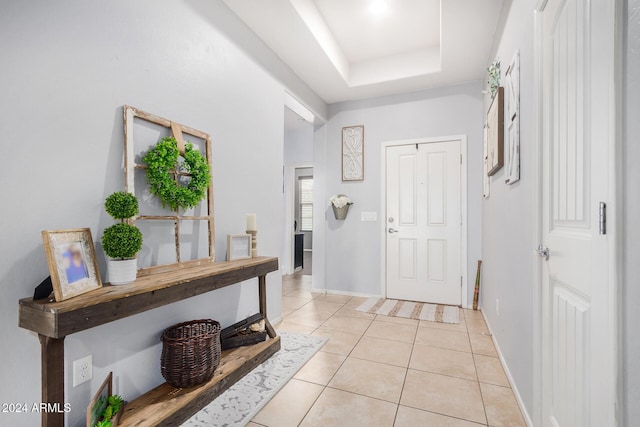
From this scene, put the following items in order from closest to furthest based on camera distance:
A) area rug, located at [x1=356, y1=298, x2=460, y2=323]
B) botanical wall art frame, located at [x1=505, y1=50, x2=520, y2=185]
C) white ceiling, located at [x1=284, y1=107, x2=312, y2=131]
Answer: botanical wall art frame, located at [x1=505, y1=50, x2=520, y2=185] < area rug, located at [x1=356, y1=298, x2=460, y2=323] < white ceiling, located at [x1=284, y1=107, x2=312, y2=131]

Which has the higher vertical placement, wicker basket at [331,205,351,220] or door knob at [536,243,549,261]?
wicker basket at [331,205,351,220]

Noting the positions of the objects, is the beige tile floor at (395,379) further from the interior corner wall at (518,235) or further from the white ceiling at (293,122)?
the white ceiling at (293,122)

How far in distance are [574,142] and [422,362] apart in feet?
5.97

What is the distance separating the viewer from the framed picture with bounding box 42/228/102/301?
3.73 feet

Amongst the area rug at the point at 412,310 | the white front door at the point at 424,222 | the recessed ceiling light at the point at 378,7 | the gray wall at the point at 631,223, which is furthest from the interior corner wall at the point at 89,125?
the white front door at the point at 424,222

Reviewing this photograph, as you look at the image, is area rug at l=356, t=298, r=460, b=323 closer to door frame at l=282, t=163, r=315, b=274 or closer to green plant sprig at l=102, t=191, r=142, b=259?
door frame at l=282, t=163, r=315, b=274

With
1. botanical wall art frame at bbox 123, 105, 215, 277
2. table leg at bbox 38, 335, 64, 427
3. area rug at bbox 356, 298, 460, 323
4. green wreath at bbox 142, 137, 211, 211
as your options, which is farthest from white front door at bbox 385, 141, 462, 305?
table leg at bbox 38, 335, 64, 427

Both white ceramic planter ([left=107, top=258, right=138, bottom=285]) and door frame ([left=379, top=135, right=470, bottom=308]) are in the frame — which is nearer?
white ceramic planter ([left=107, top=258, right=138, bottom=285])

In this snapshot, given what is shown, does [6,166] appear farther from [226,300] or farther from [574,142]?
[574,142]

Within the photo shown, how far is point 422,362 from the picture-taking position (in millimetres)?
2240

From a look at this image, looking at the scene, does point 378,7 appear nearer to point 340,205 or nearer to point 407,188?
point 407,188

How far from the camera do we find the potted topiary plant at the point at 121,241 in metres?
1.35

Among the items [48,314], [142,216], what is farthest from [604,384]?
[142,216]

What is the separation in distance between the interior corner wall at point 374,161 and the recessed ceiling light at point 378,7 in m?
1.30
